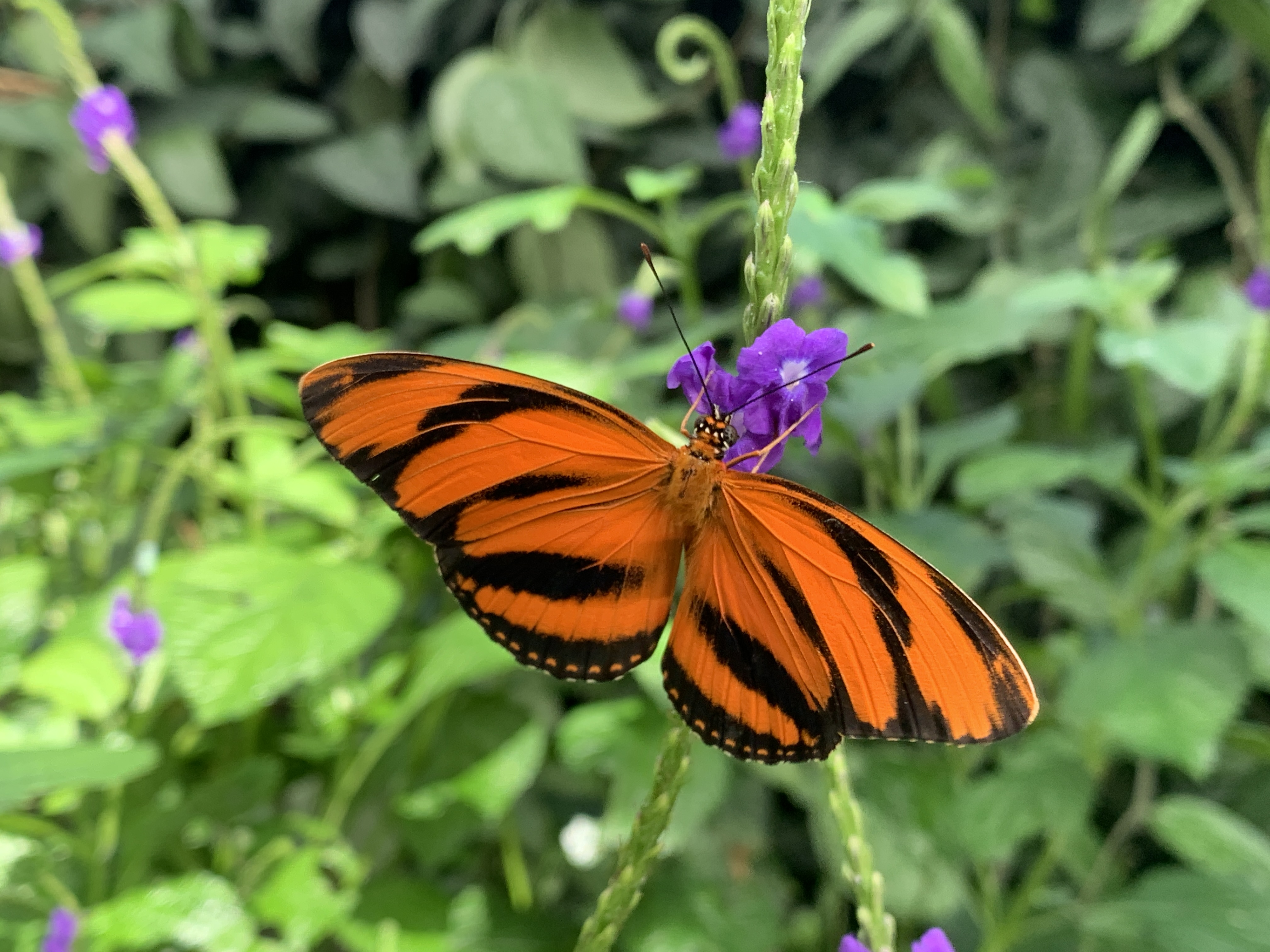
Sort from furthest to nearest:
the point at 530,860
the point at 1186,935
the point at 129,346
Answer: the point at 129,346 → the point at 530,860 → the point at 1186,935

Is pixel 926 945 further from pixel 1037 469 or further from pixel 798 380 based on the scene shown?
pixel 1037 469

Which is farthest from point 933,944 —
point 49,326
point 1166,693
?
point 49,326

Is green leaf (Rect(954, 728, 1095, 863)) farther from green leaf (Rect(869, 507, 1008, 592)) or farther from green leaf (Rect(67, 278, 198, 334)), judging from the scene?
green leaf (Rect(67, 278, 198, 334))

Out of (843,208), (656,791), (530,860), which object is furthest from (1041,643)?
(656,791)

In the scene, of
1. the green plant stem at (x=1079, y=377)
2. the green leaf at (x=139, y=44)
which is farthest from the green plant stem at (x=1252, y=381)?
the green leaf at (x=139, y=44)

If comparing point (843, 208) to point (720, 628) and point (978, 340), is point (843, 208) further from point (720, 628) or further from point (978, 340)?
point (720, 628)

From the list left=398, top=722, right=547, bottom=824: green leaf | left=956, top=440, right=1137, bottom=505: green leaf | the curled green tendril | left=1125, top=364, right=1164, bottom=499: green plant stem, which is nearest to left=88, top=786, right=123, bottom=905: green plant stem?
left=398, top=722, right=547, bottom=824: green leaf
